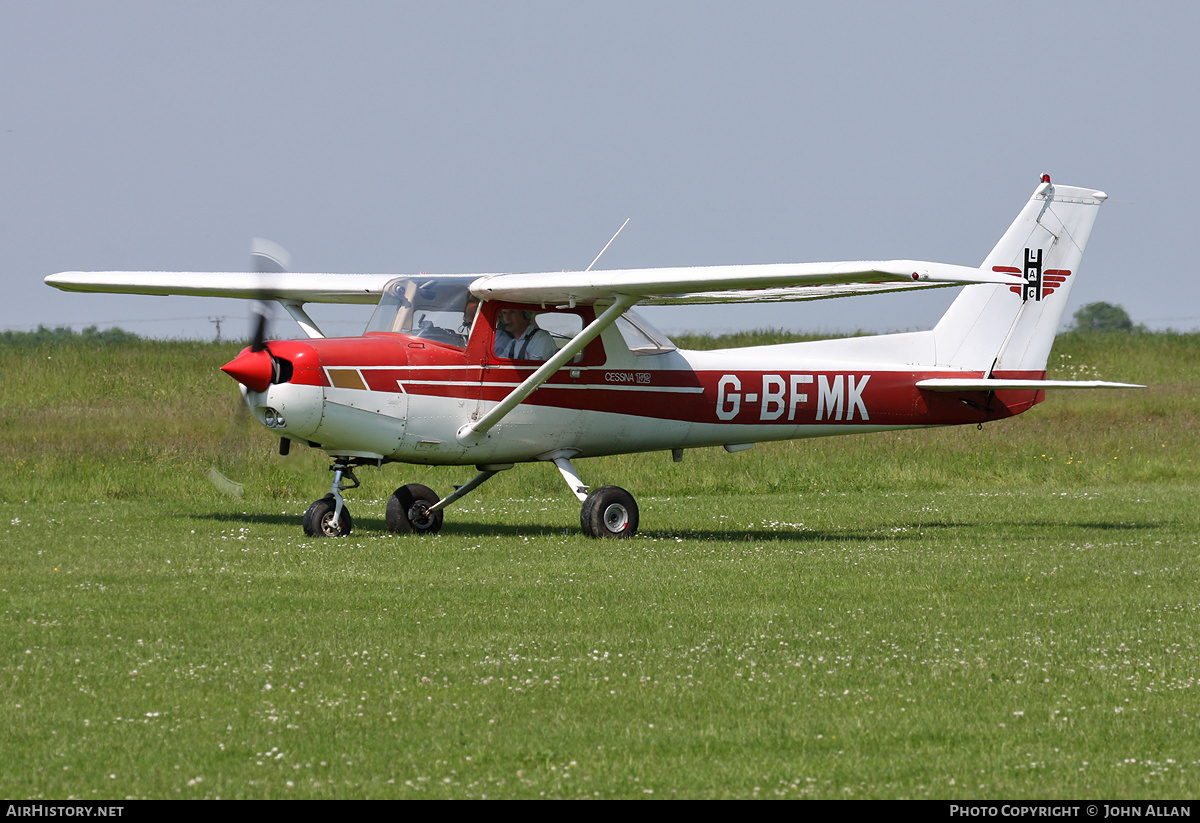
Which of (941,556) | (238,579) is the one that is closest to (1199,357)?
(941,556)

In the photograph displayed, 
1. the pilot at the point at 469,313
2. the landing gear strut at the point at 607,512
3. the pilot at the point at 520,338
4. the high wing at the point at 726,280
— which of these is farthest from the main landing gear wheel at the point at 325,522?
the high wing at the point at 726,280

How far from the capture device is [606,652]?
300 inches

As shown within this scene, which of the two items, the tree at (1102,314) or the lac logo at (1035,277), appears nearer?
the lac logo at (1035,277)

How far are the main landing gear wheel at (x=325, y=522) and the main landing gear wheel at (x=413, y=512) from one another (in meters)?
1.06

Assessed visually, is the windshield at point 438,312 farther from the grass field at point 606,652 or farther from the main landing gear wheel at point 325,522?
the grass field at point 606,652

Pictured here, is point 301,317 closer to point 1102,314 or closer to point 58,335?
point 58,335

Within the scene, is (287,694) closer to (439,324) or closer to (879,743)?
(879,743)

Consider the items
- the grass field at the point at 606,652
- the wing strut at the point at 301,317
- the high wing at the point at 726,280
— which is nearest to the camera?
the grass field at the point at 606,652

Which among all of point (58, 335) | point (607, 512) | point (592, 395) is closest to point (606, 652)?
point (607, 512)

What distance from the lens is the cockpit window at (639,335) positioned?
14.9 meters

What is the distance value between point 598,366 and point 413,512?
2.60 metres

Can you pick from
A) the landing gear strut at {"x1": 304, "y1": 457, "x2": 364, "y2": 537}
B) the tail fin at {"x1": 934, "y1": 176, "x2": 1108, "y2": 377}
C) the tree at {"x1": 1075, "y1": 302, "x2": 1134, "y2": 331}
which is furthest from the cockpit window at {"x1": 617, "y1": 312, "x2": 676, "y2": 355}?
the tree at {"x1": 1075, "y1": 302, "x2": 1134, "y2": 331}

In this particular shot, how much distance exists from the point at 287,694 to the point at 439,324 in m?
7.83

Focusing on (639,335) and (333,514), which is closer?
(333,514)
